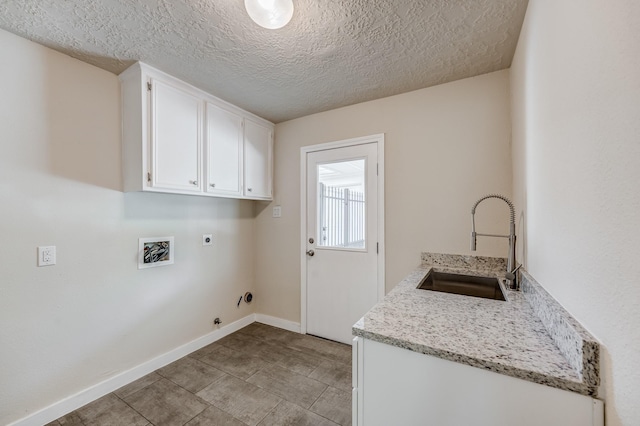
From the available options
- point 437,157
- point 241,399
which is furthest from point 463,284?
point 241,399

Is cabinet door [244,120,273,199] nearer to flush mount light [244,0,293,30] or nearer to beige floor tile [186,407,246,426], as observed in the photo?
flush mount light [244,0,293,30]

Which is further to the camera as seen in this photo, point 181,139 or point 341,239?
point 341,239

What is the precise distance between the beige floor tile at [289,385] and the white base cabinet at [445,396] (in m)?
0.96

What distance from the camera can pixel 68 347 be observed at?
173cm

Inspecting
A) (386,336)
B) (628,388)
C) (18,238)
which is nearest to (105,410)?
(18,238)

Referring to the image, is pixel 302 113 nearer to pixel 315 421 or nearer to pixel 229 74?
pixel 229 74

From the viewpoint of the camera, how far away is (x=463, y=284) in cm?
193

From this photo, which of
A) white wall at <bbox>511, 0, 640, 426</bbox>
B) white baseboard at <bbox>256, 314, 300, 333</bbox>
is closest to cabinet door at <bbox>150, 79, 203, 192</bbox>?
white baseboard at <bbox>256, 314, 300, 333</bbox>

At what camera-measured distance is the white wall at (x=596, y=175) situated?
0.54m

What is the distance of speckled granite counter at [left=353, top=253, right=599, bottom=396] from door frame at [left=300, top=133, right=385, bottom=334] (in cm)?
95

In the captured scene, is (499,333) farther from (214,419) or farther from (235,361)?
(235,361)

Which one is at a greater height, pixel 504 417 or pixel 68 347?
pixel 504 417

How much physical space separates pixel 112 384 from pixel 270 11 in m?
2.64

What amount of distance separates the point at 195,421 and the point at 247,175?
199 centimetres
